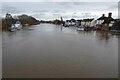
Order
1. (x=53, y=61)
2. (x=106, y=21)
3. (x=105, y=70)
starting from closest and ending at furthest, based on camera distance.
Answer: (x=105, y=70) → (x=53, y=61) → (x=106, y=21)

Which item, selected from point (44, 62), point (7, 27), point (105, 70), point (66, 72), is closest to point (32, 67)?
point (44, 62)

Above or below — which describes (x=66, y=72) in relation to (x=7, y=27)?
below

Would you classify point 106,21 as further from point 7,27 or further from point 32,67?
point 32,67

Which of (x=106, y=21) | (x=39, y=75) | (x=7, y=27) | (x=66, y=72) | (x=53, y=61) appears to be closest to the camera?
(x=39, y=75)

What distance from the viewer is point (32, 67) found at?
9.11 metres

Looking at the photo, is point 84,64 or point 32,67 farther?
point 84,64

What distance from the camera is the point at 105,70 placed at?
9.00 m

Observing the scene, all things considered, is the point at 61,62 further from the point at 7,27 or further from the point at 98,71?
the point at 7,27

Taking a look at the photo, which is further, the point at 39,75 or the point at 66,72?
the point at 66,72

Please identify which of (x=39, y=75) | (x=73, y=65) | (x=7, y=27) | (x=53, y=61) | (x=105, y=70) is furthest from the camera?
(x=7, y=27)

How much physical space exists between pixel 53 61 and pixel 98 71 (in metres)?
2.83

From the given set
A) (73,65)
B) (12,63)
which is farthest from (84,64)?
(12,63)

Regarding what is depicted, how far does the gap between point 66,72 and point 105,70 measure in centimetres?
205

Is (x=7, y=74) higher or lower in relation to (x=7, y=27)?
lower
